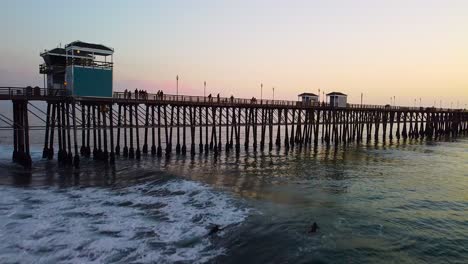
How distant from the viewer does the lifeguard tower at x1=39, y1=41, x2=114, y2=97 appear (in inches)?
1229

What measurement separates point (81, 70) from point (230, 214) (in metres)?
20.3

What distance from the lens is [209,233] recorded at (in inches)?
623

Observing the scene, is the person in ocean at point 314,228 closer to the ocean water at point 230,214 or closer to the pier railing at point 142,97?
the ocean water at point 230,214

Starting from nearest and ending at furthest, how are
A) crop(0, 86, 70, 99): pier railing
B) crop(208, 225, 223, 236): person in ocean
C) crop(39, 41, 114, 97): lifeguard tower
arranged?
crop(208, 225, 223, 236): person in ocean < crop(0, 86, 70, 99): pier railing < crop(39, 41, 114, 97): lifeguard tower

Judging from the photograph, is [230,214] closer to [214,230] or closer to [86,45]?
[214,230]

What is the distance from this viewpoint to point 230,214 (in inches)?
721

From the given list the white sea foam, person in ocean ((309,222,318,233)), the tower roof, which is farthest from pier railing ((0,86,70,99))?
person in ocean ((309,222,318,233))

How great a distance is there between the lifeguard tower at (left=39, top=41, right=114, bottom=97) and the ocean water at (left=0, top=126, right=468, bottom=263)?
257 inches

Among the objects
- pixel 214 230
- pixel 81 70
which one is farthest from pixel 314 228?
pixel 81 70

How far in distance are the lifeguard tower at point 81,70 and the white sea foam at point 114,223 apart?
1089cm

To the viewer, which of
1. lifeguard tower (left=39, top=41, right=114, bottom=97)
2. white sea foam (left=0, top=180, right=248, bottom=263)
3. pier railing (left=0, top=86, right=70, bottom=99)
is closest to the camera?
white sea foam (left=0, top=180, right=248, bottom=263)

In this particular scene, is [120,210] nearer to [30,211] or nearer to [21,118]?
[30,211]

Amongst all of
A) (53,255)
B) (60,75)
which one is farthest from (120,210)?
(60,75)

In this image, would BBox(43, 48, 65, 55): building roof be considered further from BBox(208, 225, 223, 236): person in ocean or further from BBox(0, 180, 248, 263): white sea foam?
BBox(208, 225, 223, 236): person in ocean
